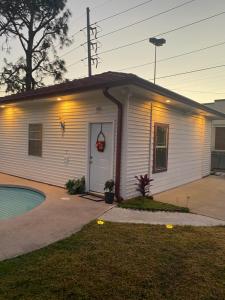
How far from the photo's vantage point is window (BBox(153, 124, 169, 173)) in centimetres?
815

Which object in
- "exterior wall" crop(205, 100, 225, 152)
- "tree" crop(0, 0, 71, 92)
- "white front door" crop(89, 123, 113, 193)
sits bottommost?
"white front door" crop(89, 123, 113, 193)

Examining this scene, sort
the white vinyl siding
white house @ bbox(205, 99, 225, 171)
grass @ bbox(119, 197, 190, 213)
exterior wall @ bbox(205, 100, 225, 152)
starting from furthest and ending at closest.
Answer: exterior wall @ bbox(205, 100, 225, 152)
white house @ bbox(205, 99, 225, 171)
the white vinyl siding
grass @ bbox(119, 197, 190, 213)

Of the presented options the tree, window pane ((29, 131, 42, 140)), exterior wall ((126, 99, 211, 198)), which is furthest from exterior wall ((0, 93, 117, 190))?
the tree

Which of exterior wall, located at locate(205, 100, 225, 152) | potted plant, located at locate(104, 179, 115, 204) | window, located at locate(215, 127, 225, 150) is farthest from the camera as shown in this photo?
exterior wall, located at locate(205, 100, 225, 152)

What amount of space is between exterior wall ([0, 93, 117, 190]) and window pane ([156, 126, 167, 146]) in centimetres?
184

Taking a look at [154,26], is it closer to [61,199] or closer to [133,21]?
[133,21]

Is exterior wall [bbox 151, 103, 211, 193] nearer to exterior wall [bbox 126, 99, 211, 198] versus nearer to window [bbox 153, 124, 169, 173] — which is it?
exterior wall [bbox 126, 99, 211, 198]

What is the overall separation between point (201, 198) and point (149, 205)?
Result: 207cm

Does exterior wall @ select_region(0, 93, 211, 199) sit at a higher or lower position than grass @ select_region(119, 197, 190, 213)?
higher

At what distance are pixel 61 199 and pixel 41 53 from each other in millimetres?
17022

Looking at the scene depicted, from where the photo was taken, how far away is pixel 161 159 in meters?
8.55

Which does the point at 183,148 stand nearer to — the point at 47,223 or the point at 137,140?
the point at 137,140

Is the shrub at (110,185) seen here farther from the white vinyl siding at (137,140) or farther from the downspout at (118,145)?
the white vinyl siding at (137,140)

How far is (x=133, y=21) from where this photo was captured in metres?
14.9
